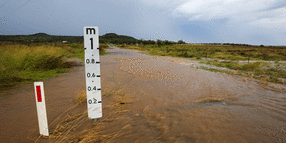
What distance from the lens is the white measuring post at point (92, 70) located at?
2.02m

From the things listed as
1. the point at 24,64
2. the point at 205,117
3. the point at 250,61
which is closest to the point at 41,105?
the point at 205,117

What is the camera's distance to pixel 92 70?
6.94 feet

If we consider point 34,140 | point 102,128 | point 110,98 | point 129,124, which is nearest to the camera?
point 34,140

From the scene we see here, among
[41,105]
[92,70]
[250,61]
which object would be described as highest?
[92,70]

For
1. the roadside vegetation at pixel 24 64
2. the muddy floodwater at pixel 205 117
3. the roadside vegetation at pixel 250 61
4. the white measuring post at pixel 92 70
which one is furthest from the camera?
the roadside vegetation at pixel 250 61

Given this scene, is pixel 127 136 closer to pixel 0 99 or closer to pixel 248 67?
pixel 0 99

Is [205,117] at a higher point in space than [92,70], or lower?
lower

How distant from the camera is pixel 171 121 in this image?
2.54m

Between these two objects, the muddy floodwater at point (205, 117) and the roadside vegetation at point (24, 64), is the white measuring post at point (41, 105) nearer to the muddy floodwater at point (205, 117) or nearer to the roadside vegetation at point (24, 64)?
the muddy floodwater at point (205, 117)

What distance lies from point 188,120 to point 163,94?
152 centimetres

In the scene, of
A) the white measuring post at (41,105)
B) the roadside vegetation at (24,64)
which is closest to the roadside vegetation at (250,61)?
the white measuring post at (41,105)

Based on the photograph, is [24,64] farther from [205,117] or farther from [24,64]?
[205,117]

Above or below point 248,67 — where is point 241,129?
below

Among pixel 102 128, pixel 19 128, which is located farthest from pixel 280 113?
pixel 19 128
